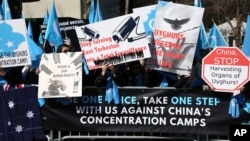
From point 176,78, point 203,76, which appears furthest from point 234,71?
point 176,78

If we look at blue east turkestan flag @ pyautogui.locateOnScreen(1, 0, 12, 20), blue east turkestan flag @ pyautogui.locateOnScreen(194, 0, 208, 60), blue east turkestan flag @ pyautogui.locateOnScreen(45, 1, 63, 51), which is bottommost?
blue east turkestan flag @ pyautogui.locateOnScreen(194, 0, 208, 60)

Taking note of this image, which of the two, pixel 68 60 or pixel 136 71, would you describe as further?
pixel 136 71

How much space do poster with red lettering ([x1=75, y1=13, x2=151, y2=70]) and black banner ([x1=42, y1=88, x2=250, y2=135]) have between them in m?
0.52

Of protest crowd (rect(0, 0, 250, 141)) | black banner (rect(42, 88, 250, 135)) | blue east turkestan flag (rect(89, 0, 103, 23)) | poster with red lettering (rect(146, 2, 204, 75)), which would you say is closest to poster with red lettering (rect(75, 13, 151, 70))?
protest crowd (rect(0, 0, 250, 141))

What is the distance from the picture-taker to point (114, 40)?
854 centimetres

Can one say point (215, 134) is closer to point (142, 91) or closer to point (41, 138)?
point (142, 91)

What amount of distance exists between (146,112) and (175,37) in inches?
51.8

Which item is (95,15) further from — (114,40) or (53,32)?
(114,40)

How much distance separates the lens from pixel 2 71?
8.50m

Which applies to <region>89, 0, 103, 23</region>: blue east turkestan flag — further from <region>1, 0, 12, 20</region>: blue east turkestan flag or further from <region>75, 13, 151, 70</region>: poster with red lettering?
<region>75, 13, 151, 70</region>: poster with red lettering

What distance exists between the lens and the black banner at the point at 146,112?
8.48 meters

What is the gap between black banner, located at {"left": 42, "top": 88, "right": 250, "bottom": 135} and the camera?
8.48 m

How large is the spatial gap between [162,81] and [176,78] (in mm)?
244

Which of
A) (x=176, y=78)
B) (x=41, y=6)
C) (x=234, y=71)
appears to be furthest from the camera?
(x=41, y=6)
